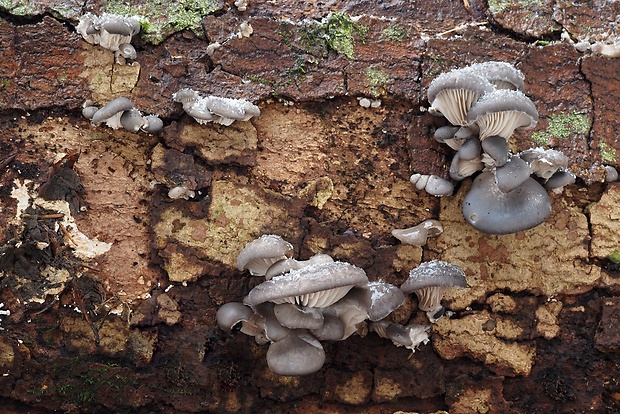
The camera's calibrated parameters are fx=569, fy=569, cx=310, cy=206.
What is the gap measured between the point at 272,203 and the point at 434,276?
4.31 ft

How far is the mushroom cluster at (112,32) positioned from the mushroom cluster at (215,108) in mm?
512

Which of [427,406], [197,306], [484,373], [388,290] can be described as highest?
[388,290]

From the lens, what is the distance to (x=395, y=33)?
4352 millimetres

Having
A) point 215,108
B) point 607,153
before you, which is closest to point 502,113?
point 607,153

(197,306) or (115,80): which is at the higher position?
(115,80)

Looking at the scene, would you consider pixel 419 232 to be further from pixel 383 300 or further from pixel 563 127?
pixel 563 127

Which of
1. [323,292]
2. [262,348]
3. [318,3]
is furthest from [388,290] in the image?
[318,3]

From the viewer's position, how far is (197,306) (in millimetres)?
4320

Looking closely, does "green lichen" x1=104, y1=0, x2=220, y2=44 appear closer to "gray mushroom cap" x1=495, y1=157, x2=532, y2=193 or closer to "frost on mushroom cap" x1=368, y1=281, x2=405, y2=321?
"frost on mushroom cap" x1=368, y1=281, x2=405, y2=321

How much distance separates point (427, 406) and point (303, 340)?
1338 millimetres

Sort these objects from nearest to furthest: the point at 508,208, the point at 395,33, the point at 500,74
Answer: the point at 500,74, the point at 508,208, the point at 395,33

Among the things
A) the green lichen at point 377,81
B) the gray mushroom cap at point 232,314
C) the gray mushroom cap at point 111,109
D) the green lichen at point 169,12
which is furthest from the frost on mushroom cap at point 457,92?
the gray mushroom cap at point 111,109

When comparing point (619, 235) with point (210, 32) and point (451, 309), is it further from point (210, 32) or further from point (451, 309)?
point (210, 32)

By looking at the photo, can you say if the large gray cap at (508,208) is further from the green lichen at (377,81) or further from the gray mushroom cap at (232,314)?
the gray mushroom cap at (232,314)
